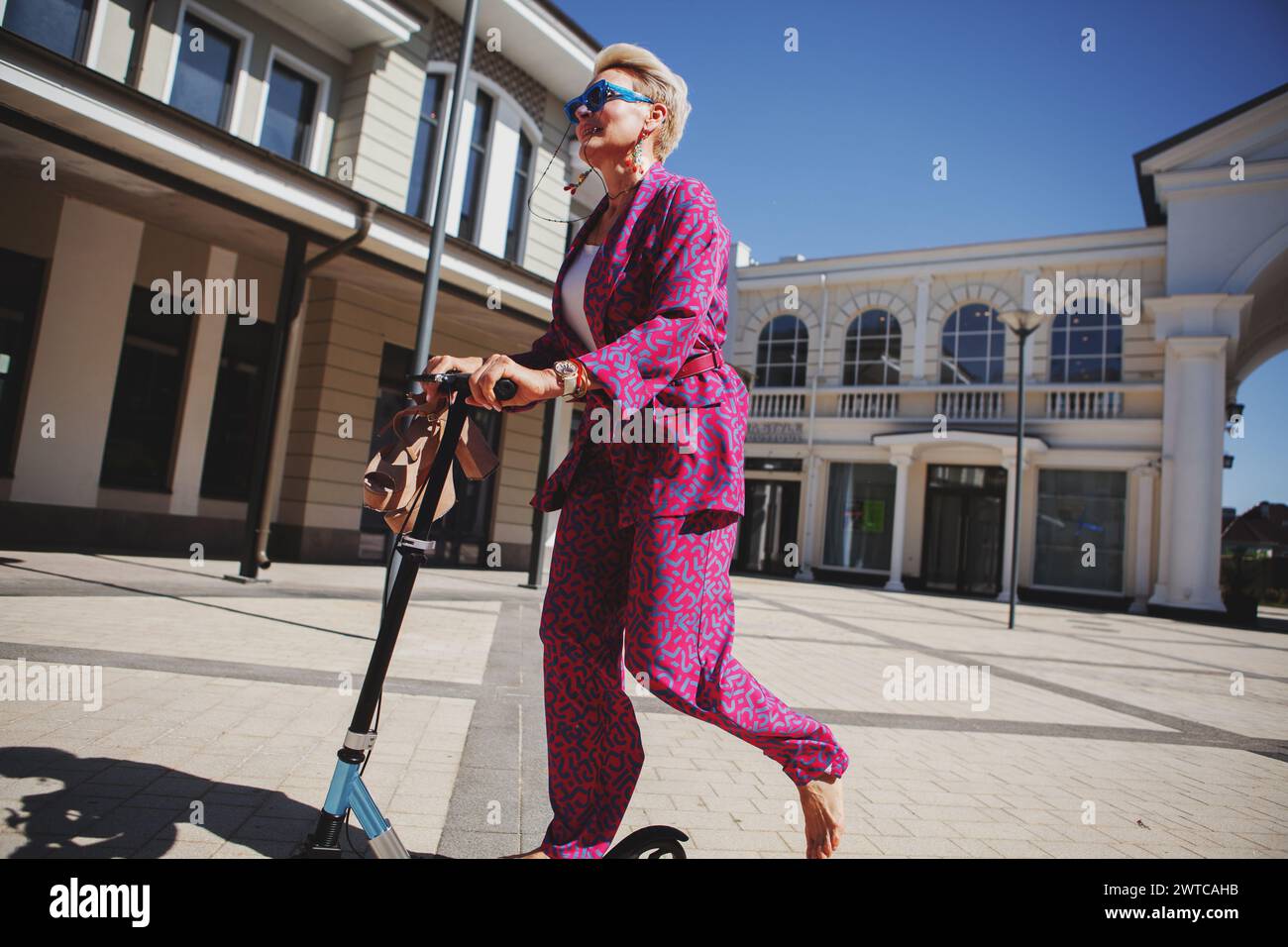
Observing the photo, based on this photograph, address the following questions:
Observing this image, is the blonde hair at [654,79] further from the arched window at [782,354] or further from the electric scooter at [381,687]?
the arched window at [782,354]

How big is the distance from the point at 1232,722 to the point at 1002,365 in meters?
17.2

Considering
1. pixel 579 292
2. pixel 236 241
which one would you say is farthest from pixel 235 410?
pixel 579 292

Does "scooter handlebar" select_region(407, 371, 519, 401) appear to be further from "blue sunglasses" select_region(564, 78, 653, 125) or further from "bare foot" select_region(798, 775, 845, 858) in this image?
"bare foot" select_region(798, 775, 845, 858)

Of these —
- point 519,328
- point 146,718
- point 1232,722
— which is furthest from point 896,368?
point 146,718

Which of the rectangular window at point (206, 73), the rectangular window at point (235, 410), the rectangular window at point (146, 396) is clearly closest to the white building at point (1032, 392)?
the rectangular window at point (235, 410)

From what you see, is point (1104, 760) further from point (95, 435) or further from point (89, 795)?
point (95, 435)

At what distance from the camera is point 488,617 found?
760 cm

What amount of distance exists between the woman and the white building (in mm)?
18694

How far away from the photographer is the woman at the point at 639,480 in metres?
1.60

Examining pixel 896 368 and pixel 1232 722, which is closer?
pixel 1232 722

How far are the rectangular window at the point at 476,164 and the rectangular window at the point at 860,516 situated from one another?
1399cm

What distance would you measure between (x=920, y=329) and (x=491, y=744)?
2131 centimetres

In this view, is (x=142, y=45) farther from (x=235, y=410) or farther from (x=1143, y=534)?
(x=1143, y=534)
